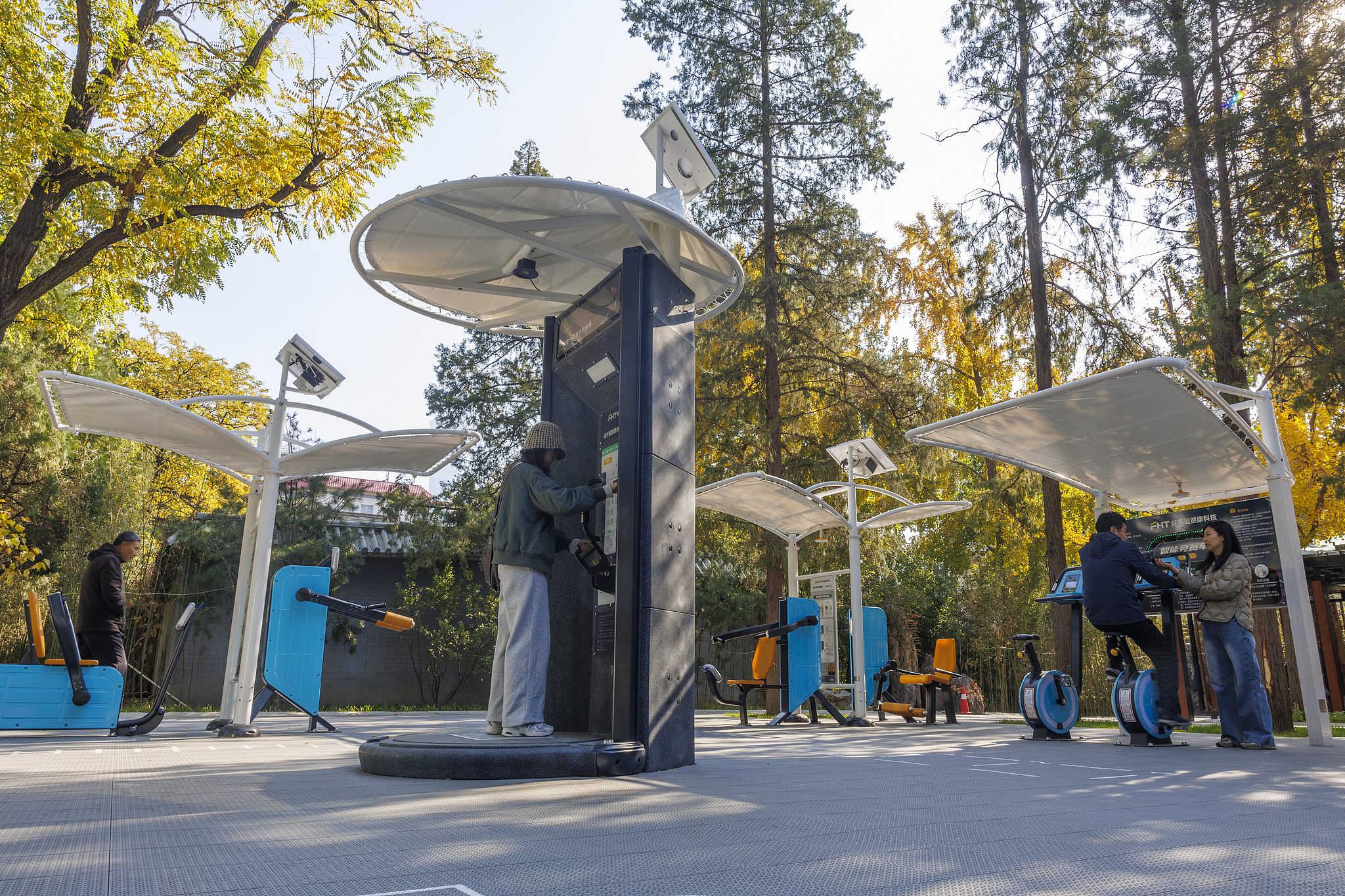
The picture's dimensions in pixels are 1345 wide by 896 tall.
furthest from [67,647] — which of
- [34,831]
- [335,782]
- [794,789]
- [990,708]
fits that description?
[990,708]

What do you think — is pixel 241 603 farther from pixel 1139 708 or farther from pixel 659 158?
pixel 1139 708

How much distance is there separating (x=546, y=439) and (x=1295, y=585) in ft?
21.7

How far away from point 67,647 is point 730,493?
7.74m

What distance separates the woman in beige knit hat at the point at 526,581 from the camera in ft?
16.5

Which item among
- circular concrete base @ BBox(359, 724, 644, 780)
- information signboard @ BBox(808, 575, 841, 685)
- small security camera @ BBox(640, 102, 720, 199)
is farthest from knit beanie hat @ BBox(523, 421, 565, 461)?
information signboard @ BBox(808, 575, 841, 685)

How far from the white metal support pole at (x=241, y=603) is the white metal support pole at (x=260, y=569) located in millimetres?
81

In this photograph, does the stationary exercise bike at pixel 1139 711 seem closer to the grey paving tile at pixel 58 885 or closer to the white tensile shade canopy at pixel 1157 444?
the white tensile shade canopy at pixel 1157 444

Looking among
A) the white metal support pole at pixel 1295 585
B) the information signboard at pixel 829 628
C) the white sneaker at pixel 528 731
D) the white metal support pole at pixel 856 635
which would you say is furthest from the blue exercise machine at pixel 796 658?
the white sneaker at pixel 528 731

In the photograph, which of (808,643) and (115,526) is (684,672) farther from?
(115,526)

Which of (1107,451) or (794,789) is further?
(1107,451)

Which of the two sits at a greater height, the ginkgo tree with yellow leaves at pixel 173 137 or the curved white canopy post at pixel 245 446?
the ginkgo tree with yellow leaves at pixel 173 137

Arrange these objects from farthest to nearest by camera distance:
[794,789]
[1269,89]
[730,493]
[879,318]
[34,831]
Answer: [879,318] < [730,493] < [1269,89] < [794,789] < [34,831]

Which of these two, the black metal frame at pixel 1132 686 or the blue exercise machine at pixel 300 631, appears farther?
the blue exercise machine at pixel 300 631

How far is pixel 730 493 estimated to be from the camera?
1179 centimetres
